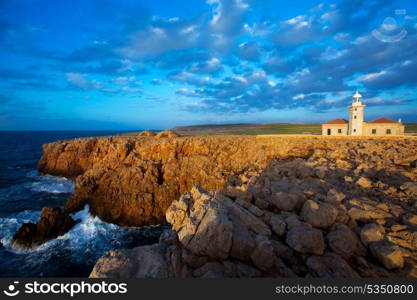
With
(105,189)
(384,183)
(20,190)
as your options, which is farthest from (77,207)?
(384,183)

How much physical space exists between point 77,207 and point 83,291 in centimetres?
1826

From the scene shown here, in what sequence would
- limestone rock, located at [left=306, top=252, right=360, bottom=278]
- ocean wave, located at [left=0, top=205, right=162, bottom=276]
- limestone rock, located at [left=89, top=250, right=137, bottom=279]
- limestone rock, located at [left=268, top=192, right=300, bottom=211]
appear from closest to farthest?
limestone rock, located at [left=89, top=250, right=137, bottom=279] < limestone rock, located at [left=306, top=252, right=360, bottom=278] < limestone rock, located at [left=268, top=192, right=300, bottom=211] < ocean wave, located at [left=0, top=205, right=162, bottom=276]

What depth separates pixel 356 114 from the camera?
30672mm

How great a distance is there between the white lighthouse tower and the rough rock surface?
117 ft

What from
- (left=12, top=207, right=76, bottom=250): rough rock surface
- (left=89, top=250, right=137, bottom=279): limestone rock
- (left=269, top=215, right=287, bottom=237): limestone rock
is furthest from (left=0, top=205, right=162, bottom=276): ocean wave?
(left=269, top=215, right=287, bottom=237): limestone rock

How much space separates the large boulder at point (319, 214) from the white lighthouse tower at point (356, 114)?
28.7 metres

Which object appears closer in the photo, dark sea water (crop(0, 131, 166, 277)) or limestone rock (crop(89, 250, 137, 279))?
limestone rock (crop(89, 250, 137, 279))

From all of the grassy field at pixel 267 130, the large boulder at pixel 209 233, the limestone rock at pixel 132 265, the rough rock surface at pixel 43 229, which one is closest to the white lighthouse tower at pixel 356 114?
the grassy field at pixel 267 130

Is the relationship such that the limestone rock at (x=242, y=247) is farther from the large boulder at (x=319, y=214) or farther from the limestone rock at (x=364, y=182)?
the limestone rock at (x=364, y=182)

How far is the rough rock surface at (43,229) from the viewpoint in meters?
16.1

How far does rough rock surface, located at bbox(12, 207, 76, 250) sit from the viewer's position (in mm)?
16062

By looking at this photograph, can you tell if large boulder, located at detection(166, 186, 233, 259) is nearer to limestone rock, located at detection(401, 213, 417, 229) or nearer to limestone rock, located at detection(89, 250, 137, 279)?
limestone rock, located at detection(89, 250, 137, 279)

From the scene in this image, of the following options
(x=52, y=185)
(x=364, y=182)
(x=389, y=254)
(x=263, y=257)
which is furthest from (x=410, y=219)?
(x=52, y=185)

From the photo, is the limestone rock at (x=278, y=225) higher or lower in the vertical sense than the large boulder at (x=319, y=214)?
lower
